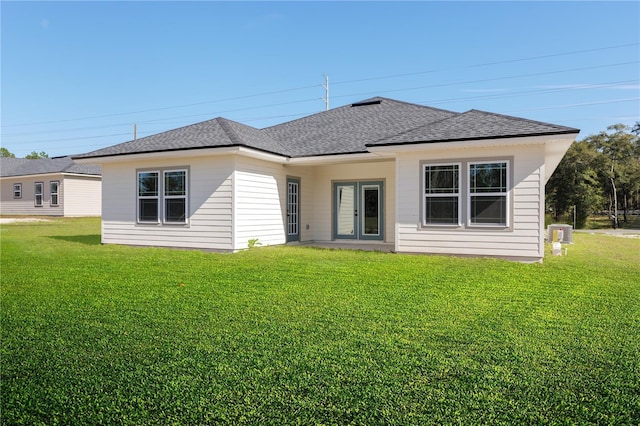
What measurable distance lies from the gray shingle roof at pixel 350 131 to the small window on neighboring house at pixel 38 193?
21851mm

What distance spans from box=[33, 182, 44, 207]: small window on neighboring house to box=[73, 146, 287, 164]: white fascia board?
71.4 feet

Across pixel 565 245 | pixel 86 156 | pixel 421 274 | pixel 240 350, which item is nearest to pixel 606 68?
pixel 565 245

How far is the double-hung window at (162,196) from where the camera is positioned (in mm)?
12367

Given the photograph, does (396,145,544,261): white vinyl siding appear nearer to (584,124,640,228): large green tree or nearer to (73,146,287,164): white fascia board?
(73,146,287,164): white fascia board

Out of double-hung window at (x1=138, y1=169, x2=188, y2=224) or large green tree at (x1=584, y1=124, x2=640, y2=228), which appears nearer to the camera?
double-hung window at (x1=138, y1=169, x2=188, y2=224)

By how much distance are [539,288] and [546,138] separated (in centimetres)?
404

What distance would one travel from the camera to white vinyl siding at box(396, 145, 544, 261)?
9820mm

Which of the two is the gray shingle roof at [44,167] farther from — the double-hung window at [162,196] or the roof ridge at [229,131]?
the roof ridge at [229,131]

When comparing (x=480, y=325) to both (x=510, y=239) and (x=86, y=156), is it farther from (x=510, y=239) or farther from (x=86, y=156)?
(x=86, y=156)

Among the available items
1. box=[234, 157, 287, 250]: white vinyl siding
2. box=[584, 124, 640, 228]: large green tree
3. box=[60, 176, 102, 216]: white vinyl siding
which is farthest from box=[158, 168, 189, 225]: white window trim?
box=[584, 124, 640, 228]: large green tree

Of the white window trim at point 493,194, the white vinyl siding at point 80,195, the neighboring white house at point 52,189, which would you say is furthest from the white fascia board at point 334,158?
the white vinyl siding at point 80,195

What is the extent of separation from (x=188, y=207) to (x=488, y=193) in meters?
7.92

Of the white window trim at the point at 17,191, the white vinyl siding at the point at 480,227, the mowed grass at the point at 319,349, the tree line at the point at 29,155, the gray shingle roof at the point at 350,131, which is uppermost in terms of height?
the tree line at the point at 29,155

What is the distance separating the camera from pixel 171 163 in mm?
12477
